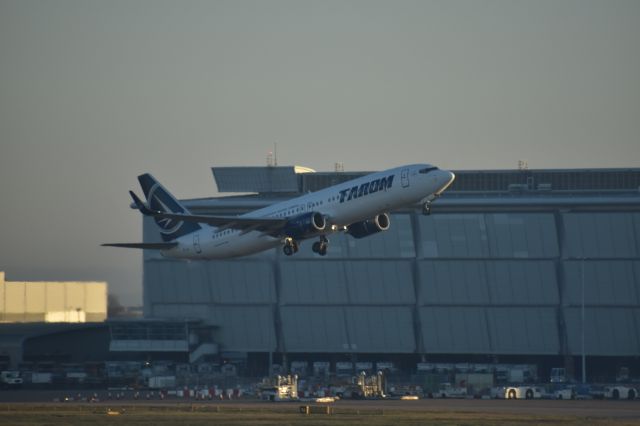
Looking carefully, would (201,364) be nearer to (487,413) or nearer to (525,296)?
(525,296)

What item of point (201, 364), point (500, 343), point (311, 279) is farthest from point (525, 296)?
point (201, 364)

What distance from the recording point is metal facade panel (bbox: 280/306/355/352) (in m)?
171

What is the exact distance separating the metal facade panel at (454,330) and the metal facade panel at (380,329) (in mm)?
2369

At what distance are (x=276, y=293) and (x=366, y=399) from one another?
5540cm

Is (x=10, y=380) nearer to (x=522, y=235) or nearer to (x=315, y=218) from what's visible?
(x=315, y=218)

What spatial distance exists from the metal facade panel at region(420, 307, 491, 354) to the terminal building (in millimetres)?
132

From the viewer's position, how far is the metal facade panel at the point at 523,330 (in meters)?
164

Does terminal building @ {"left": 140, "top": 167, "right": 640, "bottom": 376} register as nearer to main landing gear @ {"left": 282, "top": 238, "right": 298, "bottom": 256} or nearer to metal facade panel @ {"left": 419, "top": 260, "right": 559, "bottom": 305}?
metal facade panel @ {"left": 419, "top": 260, "right": 559, "bottom": 305}

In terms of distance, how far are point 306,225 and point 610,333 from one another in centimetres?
7301

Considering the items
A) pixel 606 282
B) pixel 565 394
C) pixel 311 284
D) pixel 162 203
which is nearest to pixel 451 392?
pixel 565 394

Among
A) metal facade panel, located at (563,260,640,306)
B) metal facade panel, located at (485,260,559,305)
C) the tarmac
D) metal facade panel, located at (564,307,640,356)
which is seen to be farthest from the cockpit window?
metal facade panel, located at (564,307,640,356)

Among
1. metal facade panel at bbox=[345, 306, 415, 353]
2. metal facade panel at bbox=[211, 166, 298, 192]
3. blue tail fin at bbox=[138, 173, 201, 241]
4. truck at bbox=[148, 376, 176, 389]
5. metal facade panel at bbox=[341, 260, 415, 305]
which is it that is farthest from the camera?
metal facade panel at bbox=[211, 166, 298, 192]

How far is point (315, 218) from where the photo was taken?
3952 inches

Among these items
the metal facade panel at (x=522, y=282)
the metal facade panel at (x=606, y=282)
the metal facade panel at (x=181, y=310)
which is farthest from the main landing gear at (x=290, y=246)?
the metal facade panel at (x=181, y=310)
